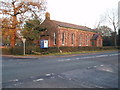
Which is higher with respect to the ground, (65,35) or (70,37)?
(65,35)

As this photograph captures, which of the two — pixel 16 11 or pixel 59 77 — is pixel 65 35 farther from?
pixel 59 77

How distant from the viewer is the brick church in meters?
33.6

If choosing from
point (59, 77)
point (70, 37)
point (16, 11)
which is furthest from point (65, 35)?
point (59, 77)

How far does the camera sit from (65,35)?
39375 mm

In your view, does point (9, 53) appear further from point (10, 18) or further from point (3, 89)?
point (3, 89)

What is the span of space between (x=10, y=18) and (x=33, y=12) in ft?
16.9

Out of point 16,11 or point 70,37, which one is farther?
point 70,37

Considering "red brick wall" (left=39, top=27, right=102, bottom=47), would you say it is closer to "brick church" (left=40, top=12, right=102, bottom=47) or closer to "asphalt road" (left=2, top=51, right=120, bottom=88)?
"brick church" (left=40, top=12, right=102, bottom=47)

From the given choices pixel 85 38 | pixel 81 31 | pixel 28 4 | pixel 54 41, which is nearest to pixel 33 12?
pixel 28 4

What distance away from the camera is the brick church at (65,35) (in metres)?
33.6

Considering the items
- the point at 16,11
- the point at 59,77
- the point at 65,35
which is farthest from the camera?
the point at 65,35

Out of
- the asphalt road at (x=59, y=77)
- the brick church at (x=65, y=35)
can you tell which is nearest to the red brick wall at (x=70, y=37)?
the brick church at (x=65, y=35)

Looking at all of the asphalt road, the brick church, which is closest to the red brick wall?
the brick church

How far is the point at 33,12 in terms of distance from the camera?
27.0m
